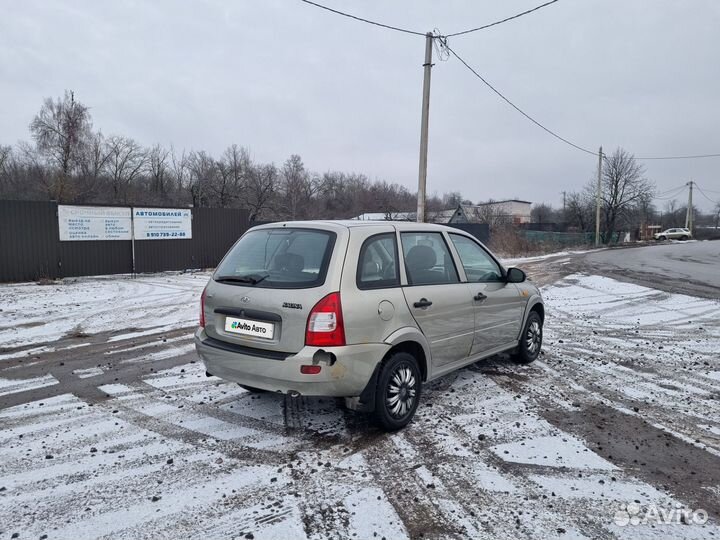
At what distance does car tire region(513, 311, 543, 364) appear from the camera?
5.64 m

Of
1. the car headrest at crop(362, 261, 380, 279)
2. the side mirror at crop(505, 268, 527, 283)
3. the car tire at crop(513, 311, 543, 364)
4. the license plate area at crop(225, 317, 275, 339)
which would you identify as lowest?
the car tire at crop(513, 311, 543, 364)

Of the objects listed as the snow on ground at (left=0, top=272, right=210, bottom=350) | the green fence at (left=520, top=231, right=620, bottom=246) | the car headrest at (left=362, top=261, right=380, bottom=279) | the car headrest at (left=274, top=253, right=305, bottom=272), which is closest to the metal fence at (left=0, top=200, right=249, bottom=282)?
the snow on ground at (left=0, top=272, right=210, bottom=350)

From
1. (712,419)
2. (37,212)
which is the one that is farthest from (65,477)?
(37,212)

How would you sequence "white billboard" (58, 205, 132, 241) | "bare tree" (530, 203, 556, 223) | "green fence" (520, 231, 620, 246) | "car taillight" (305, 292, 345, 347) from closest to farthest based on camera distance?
1. "car taillight" (305, 292, 345, 347)
2. "white billboard" (58, 205, 132, 241)
3. "green fence" (520, 231, 620, 246)
4. "bare tree" (530, 203, 556, 223)

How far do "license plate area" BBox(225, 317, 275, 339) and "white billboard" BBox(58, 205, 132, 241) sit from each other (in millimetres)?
12061

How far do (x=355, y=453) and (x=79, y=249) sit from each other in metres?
13.2

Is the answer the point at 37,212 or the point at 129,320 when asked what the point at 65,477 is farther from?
the point at 37,212

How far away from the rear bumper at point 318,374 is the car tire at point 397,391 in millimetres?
160

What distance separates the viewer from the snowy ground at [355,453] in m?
2.71

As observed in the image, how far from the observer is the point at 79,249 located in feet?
44.9

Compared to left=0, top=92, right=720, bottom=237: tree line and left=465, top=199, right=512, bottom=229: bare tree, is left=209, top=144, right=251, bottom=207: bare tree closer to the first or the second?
left=0, top=92, right=720, bottom=237: tree line

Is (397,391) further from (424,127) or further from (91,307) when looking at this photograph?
(424,127)

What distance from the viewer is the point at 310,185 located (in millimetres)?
53344

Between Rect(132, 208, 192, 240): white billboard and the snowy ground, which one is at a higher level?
Rect(132, 208, 192, 240): white billboard
